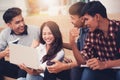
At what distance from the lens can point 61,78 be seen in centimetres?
179

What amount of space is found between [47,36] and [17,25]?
349 mm

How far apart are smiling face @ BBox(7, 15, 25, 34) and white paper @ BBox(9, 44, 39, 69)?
26cm

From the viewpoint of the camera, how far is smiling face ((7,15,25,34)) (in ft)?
7.03

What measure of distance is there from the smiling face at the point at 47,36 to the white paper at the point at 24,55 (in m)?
0.17

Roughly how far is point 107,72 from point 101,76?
0.05 metres

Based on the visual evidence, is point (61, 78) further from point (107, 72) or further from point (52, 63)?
point (107, 72)

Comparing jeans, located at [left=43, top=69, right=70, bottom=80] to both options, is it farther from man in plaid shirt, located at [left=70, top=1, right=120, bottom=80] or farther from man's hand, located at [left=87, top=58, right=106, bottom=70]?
man's hand, located at [left=87, top=58, right=106, bottom=70]

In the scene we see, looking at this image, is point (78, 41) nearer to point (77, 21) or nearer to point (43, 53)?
point (77, 21)

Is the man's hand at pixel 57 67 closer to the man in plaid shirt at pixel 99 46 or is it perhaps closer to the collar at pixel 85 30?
the man in plaid shirt at pixel 99 46

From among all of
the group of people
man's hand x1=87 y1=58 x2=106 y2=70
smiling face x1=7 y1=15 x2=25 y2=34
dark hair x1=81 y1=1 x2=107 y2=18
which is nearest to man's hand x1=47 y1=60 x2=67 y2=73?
the group of people

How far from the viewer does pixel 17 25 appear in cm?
214

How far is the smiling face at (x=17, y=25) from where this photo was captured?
2143 millimetres

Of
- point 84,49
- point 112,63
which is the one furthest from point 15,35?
point 112,63

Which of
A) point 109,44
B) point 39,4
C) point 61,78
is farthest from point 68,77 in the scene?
point 39,4
